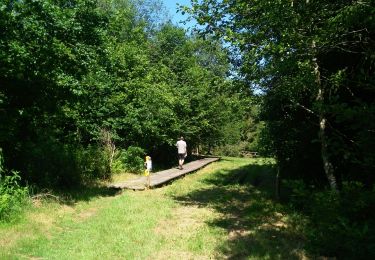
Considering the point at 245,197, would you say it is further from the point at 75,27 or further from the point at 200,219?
the point at 75,27

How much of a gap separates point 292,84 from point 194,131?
790 inches

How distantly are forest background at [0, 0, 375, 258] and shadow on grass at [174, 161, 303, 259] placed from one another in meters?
0.81

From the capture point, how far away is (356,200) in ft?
14.0

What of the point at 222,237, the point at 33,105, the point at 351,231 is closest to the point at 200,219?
the point at 222,237

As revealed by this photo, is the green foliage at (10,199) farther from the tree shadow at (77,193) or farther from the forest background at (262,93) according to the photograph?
the tree shadow at (77,193)

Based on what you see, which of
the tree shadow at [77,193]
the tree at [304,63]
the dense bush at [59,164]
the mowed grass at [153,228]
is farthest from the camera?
the dense bush at [59,164]

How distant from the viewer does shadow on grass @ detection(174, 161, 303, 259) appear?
8398mm

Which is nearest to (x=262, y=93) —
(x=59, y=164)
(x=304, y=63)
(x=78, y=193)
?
(x=304, y=63)

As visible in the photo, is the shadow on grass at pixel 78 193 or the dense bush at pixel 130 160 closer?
the shadow on grass at pixel 78 193

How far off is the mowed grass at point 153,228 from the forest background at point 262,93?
88 centimetres

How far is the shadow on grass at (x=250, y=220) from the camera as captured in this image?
8398 mm

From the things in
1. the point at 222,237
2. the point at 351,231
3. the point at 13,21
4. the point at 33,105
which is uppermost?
the point at 13,21

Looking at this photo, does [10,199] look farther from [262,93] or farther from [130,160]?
[130,160]

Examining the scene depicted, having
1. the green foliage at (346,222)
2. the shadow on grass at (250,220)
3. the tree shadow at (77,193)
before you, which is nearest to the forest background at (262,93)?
the green foliage at (346,222)
